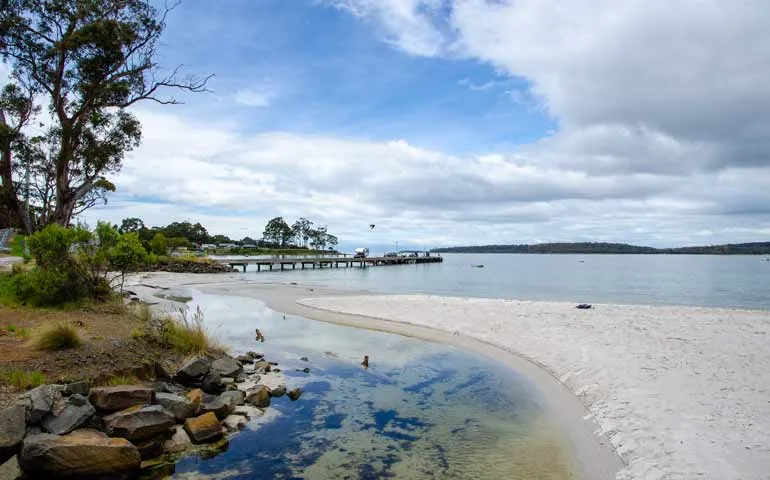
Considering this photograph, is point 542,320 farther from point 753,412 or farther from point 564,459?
point 564,459

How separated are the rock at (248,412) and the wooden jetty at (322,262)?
190ft

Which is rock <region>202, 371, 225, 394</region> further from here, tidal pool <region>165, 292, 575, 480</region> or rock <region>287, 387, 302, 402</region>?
rock <region>287, 387, 302, 402</region>

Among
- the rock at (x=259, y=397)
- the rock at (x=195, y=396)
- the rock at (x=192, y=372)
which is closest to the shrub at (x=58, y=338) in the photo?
the rock at (x=192, y=372)

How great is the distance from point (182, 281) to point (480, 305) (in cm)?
3212

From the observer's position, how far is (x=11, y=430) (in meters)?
6.98

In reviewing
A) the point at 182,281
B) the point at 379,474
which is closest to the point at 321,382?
the point at 379,474

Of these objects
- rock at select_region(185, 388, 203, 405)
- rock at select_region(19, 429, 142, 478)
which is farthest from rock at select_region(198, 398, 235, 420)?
rock at select_region(19, 429, 142, 478)

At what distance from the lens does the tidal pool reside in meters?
7.77

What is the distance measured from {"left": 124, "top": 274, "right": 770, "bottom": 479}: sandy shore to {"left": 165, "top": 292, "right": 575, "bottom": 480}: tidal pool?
3.03 feet

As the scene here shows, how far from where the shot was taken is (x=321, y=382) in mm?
12727

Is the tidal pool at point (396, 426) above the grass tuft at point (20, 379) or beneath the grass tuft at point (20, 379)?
beneath

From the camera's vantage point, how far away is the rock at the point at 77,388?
8.62 meters

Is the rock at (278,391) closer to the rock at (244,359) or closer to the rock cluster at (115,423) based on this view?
the rock cluster at (115,423)

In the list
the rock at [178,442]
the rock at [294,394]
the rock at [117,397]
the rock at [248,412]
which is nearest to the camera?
the rock at [178,442]
